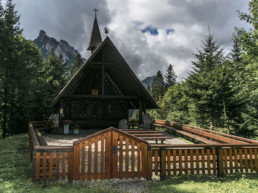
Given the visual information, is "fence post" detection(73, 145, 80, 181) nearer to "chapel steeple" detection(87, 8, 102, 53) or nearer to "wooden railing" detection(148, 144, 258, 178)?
"wooden railing" detection(148, 144, 258, 178)

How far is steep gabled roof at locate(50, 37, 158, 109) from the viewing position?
12.6m

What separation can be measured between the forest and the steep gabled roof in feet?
15.2

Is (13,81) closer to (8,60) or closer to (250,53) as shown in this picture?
(8,60)

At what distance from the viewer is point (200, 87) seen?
15.3 metres

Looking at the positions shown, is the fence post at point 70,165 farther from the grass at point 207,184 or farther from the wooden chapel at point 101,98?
the wooden chapel at point 101,98

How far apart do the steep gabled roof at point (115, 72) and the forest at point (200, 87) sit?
4623 millimetres

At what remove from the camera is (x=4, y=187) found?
14.4 ft

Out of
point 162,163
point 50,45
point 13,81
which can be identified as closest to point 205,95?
point 162,163

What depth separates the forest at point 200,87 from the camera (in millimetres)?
12521

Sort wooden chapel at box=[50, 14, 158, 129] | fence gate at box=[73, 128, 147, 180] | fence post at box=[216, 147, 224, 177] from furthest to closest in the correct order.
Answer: wooden chapel at box=[50, 14, 158, 129] < fence post at box=[216, 147, 224, 177] < fence gate at box=[73, 128, 147, 180]

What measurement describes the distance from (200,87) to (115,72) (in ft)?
23.1

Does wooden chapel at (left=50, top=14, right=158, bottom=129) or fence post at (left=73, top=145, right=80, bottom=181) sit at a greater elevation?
wooden chapel at (left=50, top=14, right=158, bottom=129)

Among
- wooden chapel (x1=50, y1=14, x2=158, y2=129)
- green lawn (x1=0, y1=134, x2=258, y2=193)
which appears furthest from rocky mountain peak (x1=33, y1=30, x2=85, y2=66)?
green lawn (x1=0, y1=134, x2=258, y2=193)

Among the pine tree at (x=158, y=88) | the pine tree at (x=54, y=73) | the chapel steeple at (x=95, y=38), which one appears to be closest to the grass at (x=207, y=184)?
the chapel steeple at (x=95, y=38)
